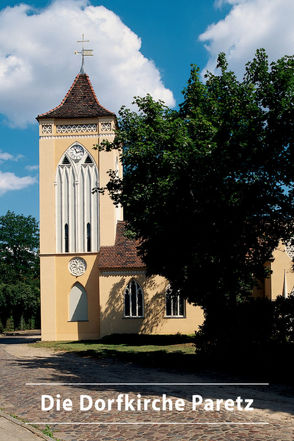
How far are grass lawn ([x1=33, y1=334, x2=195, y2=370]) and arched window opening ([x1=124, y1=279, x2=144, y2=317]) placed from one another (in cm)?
213

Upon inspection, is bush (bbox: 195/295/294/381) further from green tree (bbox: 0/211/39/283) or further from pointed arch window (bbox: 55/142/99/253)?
green tree (bbox: 0/211/39/283)

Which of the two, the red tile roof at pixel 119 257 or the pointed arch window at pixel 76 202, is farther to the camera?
the pointed arch window at pixel 76 202

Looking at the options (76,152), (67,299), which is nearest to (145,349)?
(67,299)

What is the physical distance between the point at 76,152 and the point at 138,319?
1251 centimetres

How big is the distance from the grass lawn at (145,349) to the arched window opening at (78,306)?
2.33m

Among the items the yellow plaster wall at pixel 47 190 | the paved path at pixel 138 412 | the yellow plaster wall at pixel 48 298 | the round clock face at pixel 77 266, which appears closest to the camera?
the paved path at pixel 138 412

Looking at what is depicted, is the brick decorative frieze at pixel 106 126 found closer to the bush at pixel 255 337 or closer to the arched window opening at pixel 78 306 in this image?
the arched window opening at pixel 78 306

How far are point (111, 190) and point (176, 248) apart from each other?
4.27 meters

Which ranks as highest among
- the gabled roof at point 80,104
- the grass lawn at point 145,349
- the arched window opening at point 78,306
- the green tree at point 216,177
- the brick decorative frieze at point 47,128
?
the gabled roof at point 80,104

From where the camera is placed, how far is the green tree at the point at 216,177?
1577cm

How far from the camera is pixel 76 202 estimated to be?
111 feet

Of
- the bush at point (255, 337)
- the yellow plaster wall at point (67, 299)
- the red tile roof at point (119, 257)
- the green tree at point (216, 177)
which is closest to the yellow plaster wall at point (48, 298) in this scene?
A: the yellow plaster wall at point (67, 299)

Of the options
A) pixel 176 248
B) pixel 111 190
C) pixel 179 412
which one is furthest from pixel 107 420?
pixel 111 190

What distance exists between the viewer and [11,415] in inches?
399
